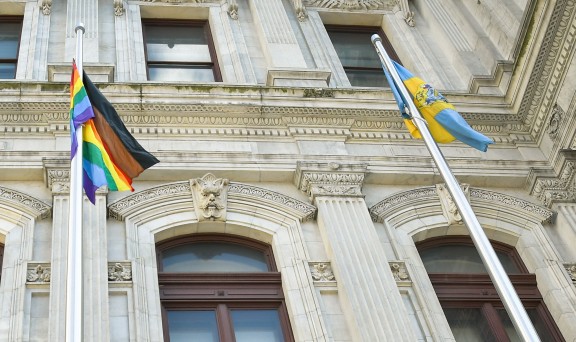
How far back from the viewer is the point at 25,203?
14656 mm

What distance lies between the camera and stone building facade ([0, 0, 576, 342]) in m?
13.6

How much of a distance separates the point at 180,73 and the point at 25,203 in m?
5.57

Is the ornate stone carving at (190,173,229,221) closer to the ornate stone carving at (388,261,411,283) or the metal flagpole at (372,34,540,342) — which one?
the ornate stone carving at (388,261,411,283)

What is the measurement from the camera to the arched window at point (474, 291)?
47.5 feet

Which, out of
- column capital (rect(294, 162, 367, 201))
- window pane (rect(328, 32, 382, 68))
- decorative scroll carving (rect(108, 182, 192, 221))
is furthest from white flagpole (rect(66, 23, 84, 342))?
window pane (rect(328, 32, 382, 68))

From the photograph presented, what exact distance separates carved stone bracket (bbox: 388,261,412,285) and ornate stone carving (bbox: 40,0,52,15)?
9491 mm

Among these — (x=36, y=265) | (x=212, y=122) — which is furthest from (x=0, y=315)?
(x=212, y=122)

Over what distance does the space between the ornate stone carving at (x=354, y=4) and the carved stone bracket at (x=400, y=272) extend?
29.5ft

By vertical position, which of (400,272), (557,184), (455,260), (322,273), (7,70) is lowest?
(400,272)

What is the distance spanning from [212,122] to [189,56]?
11.5ft

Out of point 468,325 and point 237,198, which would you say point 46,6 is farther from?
point 468,325

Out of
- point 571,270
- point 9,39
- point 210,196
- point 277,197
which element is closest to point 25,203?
point 210,196

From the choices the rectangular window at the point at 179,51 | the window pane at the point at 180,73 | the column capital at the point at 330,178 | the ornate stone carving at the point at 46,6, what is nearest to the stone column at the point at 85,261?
the column capital at the point at 330,178

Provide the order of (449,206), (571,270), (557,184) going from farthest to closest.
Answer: (557,184) < (449,206) < (571,270)
